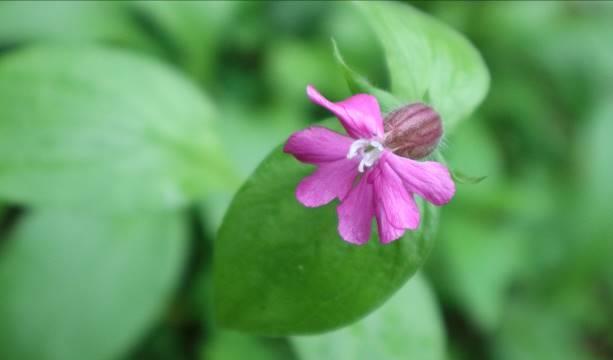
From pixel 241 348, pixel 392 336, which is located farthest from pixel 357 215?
pixel 241 348

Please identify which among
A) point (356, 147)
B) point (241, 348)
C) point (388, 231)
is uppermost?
point (356, 147)

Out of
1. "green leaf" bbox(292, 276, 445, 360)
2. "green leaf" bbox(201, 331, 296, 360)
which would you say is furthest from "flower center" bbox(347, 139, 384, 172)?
"green leaf" bbox(201, 331, 296, 360)

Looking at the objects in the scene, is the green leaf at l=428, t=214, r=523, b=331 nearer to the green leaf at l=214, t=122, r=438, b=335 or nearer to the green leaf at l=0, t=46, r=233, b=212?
the green leaf at l=0, t=46, r=233, b=212

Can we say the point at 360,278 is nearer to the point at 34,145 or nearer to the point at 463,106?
the point at 463,106

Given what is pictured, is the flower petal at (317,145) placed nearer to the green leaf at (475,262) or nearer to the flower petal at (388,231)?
the flower petal at (388,231)

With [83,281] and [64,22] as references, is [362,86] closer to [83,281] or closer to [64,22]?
[83,281]
